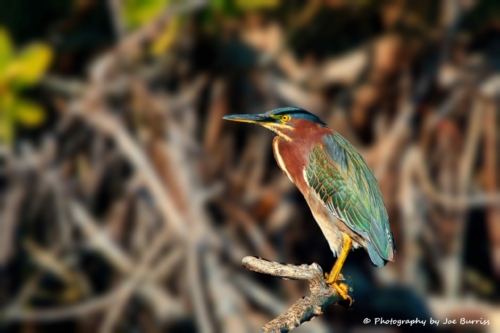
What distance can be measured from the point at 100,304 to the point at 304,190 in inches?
109

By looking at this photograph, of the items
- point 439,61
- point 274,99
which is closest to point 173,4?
point 274,99

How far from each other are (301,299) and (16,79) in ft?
7.64

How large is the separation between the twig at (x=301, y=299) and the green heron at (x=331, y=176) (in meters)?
0.10

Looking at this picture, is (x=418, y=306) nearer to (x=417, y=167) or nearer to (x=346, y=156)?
(x=417, y=167)

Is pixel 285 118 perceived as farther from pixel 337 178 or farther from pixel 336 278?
pixel 336 278

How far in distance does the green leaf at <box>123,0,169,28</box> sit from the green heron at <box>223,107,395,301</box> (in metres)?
2.22

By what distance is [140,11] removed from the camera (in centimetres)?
411

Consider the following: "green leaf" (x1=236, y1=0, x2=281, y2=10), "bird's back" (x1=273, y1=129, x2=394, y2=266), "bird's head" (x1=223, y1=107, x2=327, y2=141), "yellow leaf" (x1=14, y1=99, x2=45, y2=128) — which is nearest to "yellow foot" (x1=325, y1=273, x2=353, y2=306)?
"bird's back" (x1=273, y1=129, x2=394, y2=266)

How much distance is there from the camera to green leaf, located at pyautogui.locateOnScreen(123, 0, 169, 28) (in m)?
4.04

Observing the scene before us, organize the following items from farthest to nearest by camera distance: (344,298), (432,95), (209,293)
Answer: (432,95), (209,293), (344,298)

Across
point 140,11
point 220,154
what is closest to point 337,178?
point 140,11

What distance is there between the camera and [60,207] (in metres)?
4.58

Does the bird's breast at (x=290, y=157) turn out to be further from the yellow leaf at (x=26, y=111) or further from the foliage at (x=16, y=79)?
the yellow leaf at (x=26, y=111)

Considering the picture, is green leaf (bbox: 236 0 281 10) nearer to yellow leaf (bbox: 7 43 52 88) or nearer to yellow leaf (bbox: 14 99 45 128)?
yellow leaf (bbox: 7 43 52 88)
